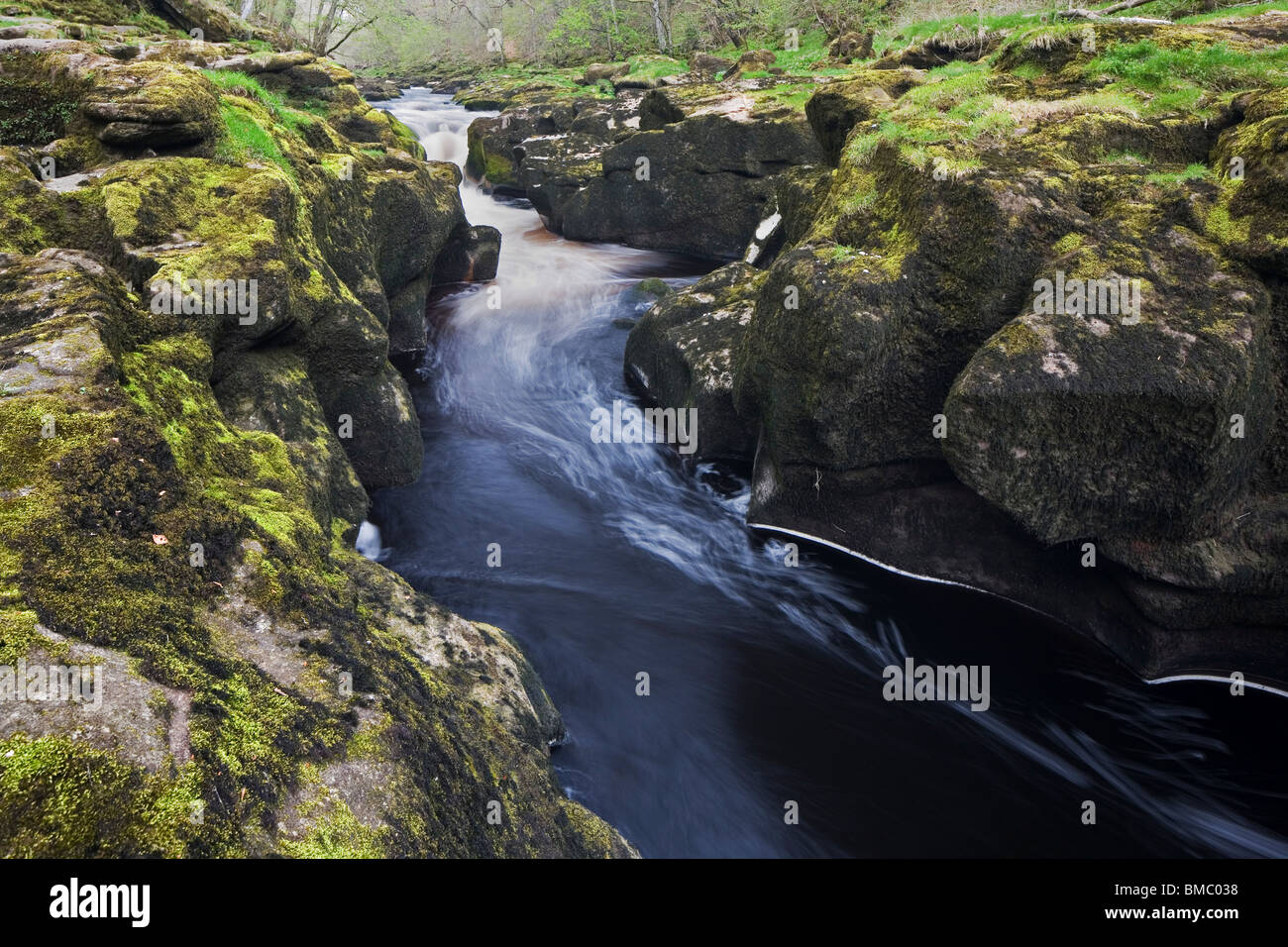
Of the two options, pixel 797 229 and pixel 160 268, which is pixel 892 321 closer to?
pixel 797 229

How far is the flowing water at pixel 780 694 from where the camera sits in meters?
6.14

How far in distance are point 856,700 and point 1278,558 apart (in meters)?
3.89

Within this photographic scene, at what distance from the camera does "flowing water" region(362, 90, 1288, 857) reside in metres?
6.14

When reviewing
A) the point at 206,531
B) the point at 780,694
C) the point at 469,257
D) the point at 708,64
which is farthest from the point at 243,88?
the point at 708,64

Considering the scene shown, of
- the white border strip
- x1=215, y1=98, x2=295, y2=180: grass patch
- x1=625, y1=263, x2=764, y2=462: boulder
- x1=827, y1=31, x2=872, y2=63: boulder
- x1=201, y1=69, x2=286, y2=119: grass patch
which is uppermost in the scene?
x1=827, y1=31, x2=872, y2=63: boulder

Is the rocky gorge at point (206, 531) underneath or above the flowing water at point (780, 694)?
above

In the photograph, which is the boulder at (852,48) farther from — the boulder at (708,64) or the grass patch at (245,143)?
the grass patch at (245,143)

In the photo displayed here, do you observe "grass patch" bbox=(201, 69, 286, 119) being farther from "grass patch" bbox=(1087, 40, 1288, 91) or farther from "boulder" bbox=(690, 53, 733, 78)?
"boulder" bbox=(690, 53, 733, 78)

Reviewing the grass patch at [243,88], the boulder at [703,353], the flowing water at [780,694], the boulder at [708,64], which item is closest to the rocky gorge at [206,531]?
the grass patch at [243,88]

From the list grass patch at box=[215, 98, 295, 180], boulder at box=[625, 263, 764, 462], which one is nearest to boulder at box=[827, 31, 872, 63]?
boulder at box=[625, 263, 764, 462]

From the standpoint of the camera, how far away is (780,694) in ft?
24.5
